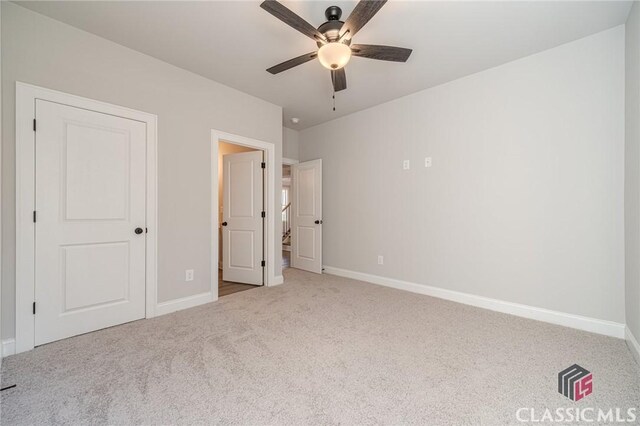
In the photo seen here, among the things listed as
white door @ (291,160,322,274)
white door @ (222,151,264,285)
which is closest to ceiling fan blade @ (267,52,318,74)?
white door @ (222,151,264,285)

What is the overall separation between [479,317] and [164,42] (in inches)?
162

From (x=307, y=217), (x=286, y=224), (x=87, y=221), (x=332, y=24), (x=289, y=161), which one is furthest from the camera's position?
(x=286, y=224)

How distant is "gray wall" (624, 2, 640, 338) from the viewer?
1962mm

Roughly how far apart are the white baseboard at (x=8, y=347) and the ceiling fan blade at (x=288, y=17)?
301cm

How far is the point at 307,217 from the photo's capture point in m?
4.91

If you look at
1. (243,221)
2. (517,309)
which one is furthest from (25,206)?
(517,309)

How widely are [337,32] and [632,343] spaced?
3264 millimetres

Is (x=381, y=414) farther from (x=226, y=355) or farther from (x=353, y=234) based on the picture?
(x=353, y=234)

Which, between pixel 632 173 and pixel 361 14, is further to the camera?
pixel 632 173

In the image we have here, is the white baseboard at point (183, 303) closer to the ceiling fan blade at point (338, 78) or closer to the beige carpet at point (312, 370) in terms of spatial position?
the beige carpet at point (312, 370)
